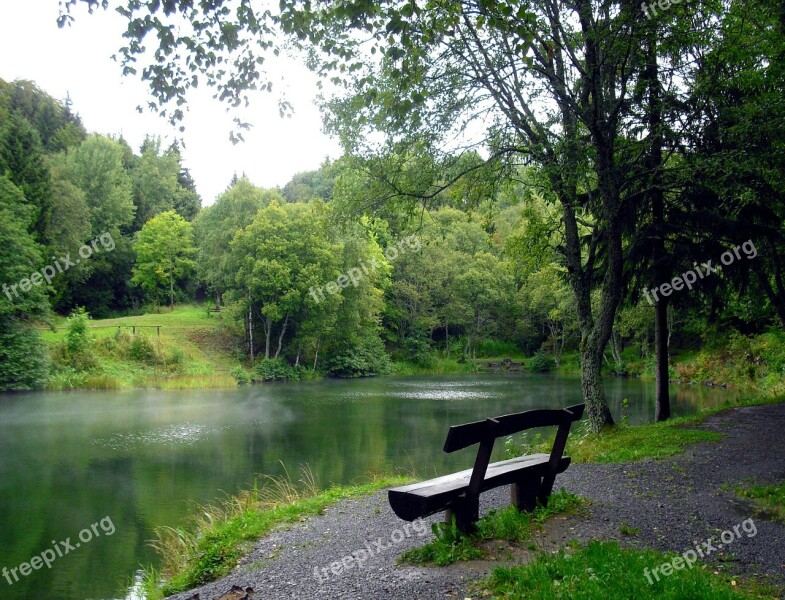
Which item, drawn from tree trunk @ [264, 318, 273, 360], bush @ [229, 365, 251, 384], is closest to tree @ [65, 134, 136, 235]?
tree trunk @ [264, 318, 273, 360]

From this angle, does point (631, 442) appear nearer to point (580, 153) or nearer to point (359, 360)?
point (580, 153)

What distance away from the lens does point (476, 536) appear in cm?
534

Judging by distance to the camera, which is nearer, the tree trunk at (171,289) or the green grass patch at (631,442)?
the green grass patch at (631,442)

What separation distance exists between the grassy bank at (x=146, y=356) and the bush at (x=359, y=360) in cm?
775

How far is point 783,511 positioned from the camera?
6.13 metres

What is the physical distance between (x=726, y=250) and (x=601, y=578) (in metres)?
11.1

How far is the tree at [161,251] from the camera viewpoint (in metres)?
51.0

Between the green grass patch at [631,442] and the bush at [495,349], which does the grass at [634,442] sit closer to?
the green grass patch at [631,442]

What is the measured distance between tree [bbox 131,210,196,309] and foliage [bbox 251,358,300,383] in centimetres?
1452

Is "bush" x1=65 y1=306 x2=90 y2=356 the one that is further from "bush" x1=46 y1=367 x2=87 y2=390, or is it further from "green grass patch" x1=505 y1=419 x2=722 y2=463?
"green grass patch" x1=505 y1=419 x2=722 y2=463

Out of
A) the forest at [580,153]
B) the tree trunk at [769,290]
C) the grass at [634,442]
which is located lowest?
the grass at [634,442]

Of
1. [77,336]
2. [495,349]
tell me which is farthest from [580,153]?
[495,349]

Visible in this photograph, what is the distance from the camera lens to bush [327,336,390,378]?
46.3 metres

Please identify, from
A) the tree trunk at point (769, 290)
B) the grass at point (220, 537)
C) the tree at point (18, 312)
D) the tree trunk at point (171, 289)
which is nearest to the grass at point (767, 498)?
the grass at point (220, 537)
